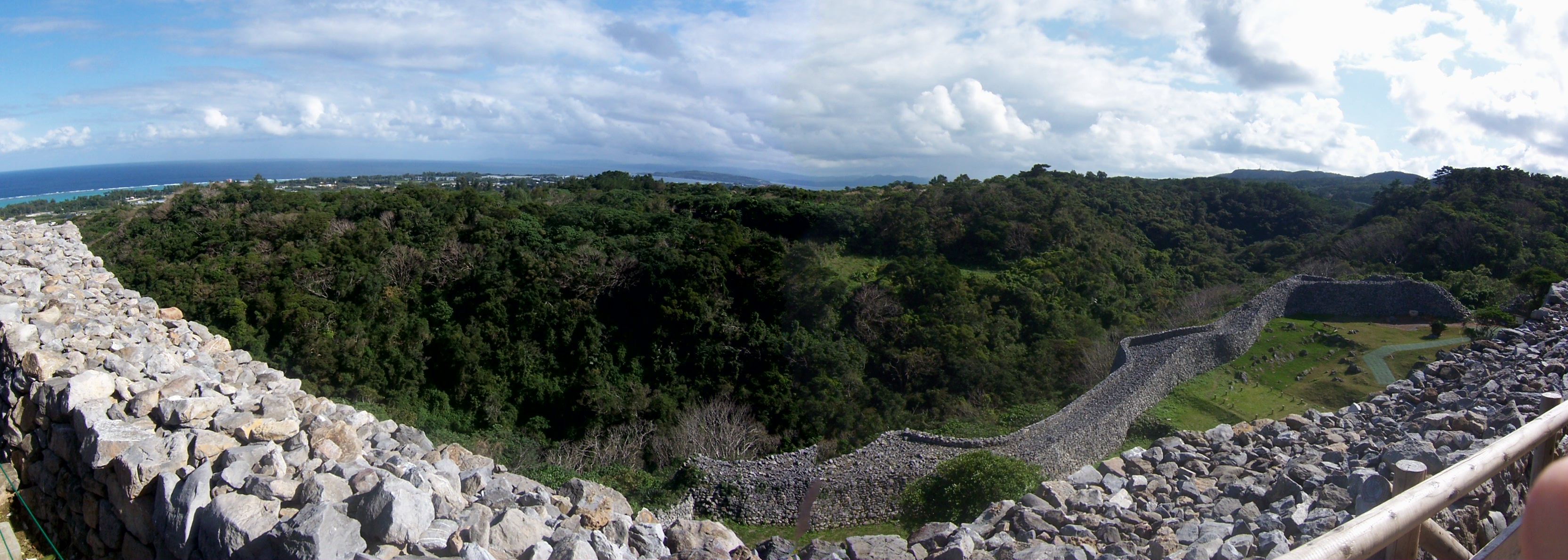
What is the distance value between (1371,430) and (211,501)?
838 centimetres

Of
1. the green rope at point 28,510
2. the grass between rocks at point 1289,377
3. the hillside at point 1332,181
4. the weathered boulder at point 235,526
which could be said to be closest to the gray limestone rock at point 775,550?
the weathered boulder at point 235,526

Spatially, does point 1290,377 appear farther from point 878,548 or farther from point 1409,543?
point 1409,543

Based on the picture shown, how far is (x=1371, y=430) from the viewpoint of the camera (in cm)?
616

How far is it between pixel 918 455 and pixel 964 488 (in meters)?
2.18

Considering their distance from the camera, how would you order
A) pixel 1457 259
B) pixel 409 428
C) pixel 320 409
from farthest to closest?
pixel 1457 259 < pixel 409 428 < pixel 320 409

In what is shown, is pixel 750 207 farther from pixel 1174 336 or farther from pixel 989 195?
pixel 1174 336

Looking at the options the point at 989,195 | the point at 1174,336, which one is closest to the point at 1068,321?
the point at 1174,336

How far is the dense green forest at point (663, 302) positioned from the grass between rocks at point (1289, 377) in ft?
6.18

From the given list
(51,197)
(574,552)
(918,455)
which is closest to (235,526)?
(574,552)

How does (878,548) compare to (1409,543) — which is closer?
(1409,543)

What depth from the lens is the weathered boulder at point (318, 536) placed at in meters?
2.35

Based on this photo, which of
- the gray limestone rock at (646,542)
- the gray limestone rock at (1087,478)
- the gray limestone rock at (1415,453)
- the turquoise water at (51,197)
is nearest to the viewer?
the gray limestone rock at (646,542)

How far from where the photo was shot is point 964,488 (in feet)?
26.1

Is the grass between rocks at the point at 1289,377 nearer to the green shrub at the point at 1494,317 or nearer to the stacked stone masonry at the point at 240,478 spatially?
the green shrub at the point at 1494,317
